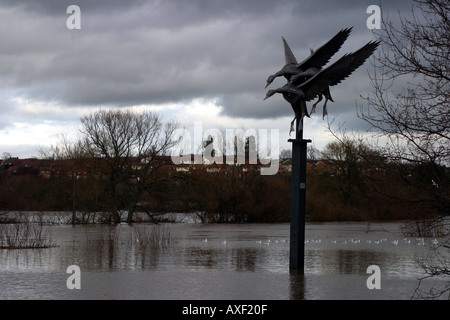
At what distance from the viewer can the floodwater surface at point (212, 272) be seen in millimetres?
12562

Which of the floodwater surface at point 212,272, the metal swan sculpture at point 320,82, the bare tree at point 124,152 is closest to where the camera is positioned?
the floodwater surface at point 212,272

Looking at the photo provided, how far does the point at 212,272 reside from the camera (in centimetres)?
1595

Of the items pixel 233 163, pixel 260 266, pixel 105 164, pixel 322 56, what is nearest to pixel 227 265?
pixel 260 266

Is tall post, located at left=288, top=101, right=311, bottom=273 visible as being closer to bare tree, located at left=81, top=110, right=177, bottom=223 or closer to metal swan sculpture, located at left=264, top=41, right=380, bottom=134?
metal swan sculpture, located at left=264, top=41, right=380, bottom=134

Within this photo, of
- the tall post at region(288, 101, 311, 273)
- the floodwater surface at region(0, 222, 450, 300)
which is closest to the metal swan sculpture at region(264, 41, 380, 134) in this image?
the tall post at region(288, 101, 311, 273)

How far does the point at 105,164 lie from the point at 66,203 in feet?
14.8

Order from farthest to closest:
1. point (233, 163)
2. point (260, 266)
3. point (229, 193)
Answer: point (233, 163) < point (229, 193) < point (260, 266)

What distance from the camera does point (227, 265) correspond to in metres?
17.7

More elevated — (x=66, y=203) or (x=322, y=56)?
(x=322, y=56)

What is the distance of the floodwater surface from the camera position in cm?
1256

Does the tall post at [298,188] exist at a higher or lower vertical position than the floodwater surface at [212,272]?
higher

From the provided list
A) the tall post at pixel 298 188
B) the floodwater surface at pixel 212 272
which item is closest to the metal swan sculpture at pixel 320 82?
the tall post at pixel 298 188

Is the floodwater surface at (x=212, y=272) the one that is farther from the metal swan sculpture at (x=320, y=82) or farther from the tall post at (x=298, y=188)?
the metal swan sculpture at (x=320, y=82)
